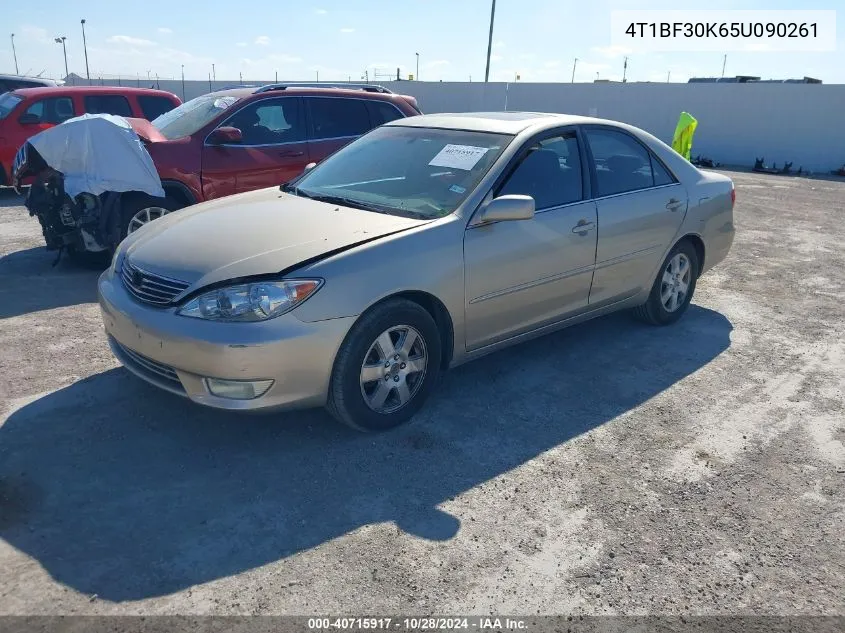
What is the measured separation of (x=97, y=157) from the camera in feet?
20.4

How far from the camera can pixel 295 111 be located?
7.46 m

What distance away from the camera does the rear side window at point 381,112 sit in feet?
26.2

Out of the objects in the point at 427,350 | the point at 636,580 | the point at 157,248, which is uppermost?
the point at 157,248

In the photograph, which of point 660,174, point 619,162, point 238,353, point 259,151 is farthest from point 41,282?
point 660,174

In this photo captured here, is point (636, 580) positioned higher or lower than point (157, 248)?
lower

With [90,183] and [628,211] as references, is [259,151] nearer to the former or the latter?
[90,183]

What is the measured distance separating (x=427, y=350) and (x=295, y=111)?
4.61m

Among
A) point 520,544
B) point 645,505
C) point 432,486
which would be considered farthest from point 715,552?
point 432,486

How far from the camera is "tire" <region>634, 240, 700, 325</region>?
5434 mm

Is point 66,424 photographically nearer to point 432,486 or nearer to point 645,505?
point 432,486

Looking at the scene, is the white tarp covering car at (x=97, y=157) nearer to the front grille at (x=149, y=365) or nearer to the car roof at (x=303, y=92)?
the car roof at (x=303, y=92)

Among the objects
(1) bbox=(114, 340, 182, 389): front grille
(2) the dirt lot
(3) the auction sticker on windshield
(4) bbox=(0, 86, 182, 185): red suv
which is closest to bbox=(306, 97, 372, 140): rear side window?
(3) the auction sticker on windshield

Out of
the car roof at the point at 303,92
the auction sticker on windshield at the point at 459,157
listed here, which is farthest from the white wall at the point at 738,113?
the auction sticker on windshield at the point at 459,157

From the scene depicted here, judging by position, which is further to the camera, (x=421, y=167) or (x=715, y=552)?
(x=421, y=167)
